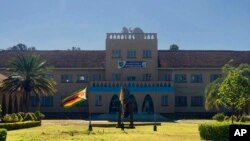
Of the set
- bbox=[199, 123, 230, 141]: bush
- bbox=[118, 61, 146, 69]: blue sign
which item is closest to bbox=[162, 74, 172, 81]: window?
bbox=[118, 61, 146, 69]: blue sign

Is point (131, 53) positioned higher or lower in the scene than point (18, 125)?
higher

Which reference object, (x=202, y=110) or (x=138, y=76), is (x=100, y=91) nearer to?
(x=138, y=76)

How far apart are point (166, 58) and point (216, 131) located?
167 feet

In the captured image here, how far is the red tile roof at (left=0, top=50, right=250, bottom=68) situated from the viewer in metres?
76.4

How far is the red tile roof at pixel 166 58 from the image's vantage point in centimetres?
7643

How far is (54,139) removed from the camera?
29.6 m

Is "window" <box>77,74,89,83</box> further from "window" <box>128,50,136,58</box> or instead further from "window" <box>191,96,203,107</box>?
"window" <box>191,96,203,107</box>

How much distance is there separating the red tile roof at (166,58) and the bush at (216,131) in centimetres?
4699

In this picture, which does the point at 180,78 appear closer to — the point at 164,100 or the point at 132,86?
the point at 164,100

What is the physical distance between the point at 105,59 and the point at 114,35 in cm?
481

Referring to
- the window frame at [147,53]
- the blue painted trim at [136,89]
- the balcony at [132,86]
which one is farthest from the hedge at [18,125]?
the window frame at [147,53]

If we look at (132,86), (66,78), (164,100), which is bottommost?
(164,100)

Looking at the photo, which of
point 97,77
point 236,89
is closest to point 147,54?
point 97,77

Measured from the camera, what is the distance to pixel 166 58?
78125mm
